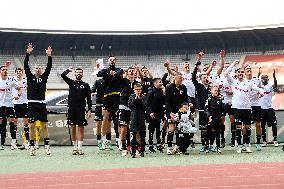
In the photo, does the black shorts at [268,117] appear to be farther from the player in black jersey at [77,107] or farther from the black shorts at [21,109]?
the black shorts at [21,109]

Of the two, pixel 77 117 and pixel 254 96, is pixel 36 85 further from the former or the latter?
pixel 254 96

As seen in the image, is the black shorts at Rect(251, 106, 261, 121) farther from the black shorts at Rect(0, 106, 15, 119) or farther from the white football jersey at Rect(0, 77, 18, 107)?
the black shorts at Rect(0, 106, 15, 119)

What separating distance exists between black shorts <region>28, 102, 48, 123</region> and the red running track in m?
3.75

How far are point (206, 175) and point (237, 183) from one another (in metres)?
1.01

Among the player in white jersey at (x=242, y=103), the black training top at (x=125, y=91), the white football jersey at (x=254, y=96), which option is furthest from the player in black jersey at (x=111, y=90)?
the white football jersey at (x=254, y=96)

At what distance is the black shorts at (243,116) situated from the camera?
1273 centimetres

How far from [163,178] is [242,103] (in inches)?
227

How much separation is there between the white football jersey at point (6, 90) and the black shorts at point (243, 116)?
618 centimetres

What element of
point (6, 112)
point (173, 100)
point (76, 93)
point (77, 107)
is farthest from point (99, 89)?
point (6, 112)

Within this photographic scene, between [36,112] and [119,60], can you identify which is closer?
[36,112]

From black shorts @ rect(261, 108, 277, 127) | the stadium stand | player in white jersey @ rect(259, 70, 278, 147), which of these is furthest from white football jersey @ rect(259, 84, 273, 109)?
the stadium stand

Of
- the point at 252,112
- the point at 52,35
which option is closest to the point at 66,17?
the point at 52,35

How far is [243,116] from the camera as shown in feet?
41.8

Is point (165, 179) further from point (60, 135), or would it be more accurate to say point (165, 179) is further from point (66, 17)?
point (66, 17)
